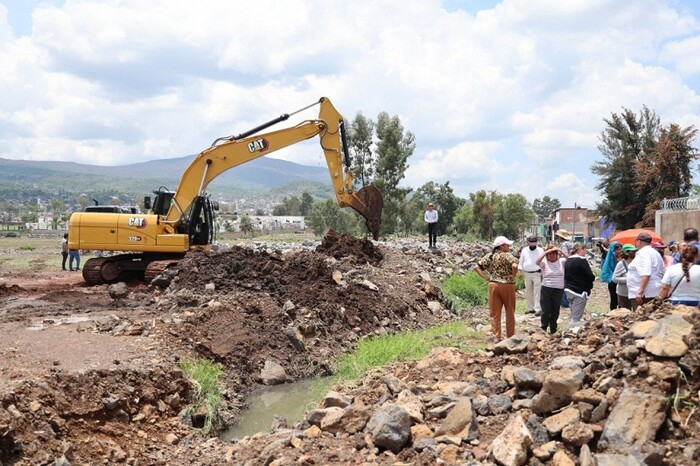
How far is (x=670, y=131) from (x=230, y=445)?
94.1 ft

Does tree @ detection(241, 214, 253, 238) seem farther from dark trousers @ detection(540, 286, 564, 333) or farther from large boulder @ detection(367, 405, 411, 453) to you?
large boulder @ detection(367, 405, 411, 453)

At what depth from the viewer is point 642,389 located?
5062 mm

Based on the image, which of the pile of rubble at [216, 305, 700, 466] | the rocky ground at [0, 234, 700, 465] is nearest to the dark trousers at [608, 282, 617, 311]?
the rocky ground at [0, 234, 700, 465]

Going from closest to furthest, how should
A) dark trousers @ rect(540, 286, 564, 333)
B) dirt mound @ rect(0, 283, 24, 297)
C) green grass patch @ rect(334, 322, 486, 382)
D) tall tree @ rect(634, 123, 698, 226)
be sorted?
dark trousers @ rect(540, 286, 564, 333) < green grass patch @ rect(334, 322, 486, 382) < dirt mound @ rect(0, 283, 24, 297) < tall tree @ rect(634, 123, 698, 226)

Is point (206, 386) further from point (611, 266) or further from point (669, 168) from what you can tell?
point (669, 168)

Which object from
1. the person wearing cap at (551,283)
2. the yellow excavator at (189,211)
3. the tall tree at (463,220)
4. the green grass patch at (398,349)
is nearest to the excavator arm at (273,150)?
the yellow excavator at (189,211)

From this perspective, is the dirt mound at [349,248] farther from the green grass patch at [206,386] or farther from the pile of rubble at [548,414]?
the pile of rubble at [548,414]

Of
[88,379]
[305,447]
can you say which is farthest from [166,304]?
[305,447]

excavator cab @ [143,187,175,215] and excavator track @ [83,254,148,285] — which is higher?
excavator cab @ [143,187,175,215]

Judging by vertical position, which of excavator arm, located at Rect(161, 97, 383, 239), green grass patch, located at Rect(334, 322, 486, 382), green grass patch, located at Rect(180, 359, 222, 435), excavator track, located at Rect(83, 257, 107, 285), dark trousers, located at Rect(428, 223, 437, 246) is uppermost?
excavator arm, located at Rect(161, 97, 383, 239)

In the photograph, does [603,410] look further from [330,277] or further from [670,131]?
[670,131]

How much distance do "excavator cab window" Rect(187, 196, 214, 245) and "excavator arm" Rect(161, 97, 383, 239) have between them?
0.19 metres

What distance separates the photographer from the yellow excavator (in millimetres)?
15586

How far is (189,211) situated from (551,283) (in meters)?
9.68
